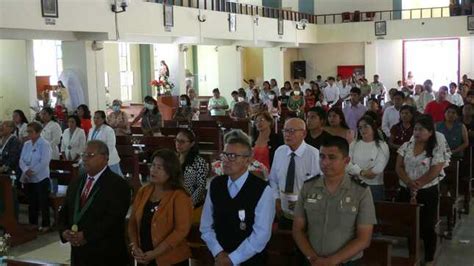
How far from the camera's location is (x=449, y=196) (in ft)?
22.7

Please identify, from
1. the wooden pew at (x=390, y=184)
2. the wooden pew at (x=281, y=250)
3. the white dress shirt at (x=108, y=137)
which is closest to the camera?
the wooden pew at (x=281, y=250)

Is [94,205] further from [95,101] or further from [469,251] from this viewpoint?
[95,101]

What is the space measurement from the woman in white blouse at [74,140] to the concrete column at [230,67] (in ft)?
38.1

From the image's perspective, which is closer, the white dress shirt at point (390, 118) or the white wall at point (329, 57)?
the white dress shirt at point (390, 118)

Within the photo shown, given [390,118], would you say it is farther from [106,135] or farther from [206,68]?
[206,68]

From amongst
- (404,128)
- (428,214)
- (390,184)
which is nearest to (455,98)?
(404,128)

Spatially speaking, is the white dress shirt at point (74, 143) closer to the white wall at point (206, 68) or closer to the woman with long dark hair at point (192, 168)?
the woman with long dark hair at point (192, 168)

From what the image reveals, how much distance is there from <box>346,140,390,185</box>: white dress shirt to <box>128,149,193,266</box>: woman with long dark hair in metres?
2.13

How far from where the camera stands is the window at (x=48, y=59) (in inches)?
757

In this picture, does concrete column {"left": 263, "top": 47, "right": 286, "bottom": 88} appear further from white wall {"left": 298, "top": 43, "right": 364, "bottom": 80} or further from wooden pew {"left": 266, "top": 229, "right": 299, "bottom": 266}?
wooden pew {"left": 266, "top": 229, "right": 299, "bottom": 266}

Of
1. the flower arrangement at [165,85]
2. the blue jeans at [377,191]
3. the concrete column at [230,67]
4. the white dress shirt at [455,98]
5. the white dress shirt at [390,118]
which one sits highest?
the concrete column at [230,67]

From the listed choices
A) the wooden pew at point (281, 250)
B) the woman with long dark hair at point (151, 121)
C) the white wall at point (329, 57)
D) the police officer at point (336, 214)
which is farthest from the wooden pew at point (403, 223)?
the white wall at point (329, 57)

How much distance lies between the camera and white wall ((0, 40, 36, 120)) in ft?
44.2

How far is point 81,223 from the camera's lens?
397 centimetres
